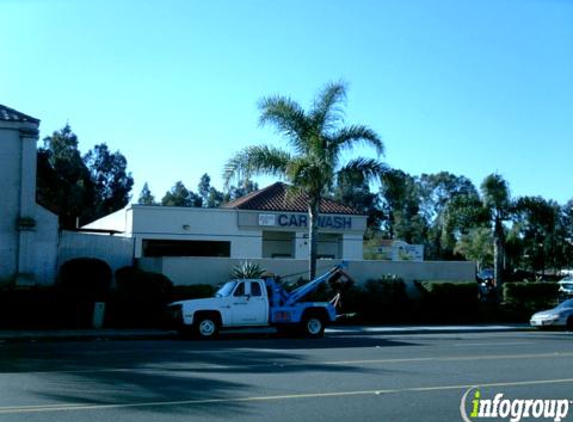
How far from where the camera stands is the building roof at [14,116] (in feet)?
89.6

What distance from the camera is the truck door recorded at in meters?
21.9

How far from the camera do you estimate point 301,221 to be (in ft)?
148

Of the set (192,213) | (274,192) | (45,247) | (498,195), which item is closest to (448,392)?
(45,247)

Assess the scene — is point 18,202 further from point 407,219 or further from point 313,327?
point 407,219

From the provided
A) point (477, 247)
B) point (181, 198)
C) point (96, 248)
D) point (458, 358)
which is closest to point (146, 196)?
point (181, 198)

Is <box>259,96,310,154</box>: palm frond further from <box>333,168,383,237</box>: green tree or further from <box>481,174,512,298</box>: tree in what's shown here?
<box>333,168,383,237</box>: green tree

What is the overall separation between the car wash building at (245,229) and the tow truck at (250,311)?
18.9 meters

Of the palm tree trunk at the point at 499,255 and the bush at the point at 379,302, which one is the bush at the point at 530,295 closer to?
the palm tree trunk at the point at 499,255

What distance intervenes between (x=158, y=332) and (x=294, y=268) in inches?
384

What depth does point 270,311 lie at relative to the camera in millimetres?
22188

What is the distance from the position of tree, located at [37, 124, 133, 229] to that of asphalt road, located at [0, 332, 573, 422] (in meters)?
45.4

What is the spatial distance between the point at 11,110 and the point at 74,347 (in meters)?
13.3

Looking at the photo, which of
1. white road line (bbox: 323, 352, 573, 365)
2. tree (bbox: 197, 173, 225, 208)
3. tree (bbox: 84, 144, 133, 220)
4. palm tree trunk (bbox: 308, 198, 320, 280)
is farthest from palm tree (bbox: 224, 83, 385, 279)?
tree (bbox: 197, 173, 225, 208)

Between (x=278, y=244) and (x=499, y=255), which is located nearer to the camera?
(x=499, y=255)
